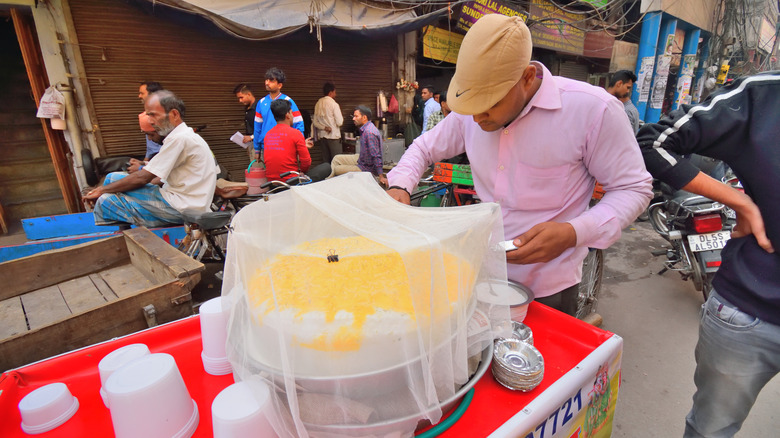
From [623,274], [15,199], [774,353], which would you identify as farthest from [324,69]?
[774,353]

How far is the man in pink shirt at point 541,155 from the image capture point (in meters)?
1.19

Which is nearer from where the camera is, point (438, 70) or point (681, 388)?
point (681, 388)

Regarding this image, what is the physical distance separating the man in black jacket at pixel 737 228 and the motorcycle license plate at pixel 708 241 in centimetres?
235

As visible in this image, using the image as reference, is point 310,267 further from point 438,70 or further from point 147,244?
point 438,70

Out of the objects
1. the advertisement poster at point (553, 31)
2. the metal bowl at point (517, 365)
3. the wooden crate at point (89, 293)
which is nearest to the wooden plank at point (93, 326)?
the wooden crate at point (89, 293)

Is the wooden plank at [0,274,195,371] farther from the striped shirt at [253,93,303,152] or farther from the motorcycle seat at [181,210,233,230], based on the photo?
the striped shirt at [253,93,303,152]

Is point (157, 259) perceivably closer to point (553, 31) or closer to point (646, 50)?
point (553, 31)

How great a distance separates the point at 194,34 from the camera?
543cm

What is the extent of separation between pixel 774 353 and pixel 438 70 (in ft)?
33.0

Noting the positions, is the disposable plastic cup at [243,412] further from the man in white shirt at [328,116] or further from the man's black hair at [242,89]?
the man in white shirt at [328,116]

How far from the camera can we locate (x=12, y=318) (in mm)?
1873

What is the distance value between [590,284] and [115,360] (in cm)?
350

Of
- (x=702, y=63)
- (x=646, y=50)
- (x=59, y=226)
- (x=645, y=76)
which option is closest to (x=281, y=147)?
(x=59, y=226)

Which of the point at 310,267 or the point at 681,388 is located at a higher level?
the point at 310,267
